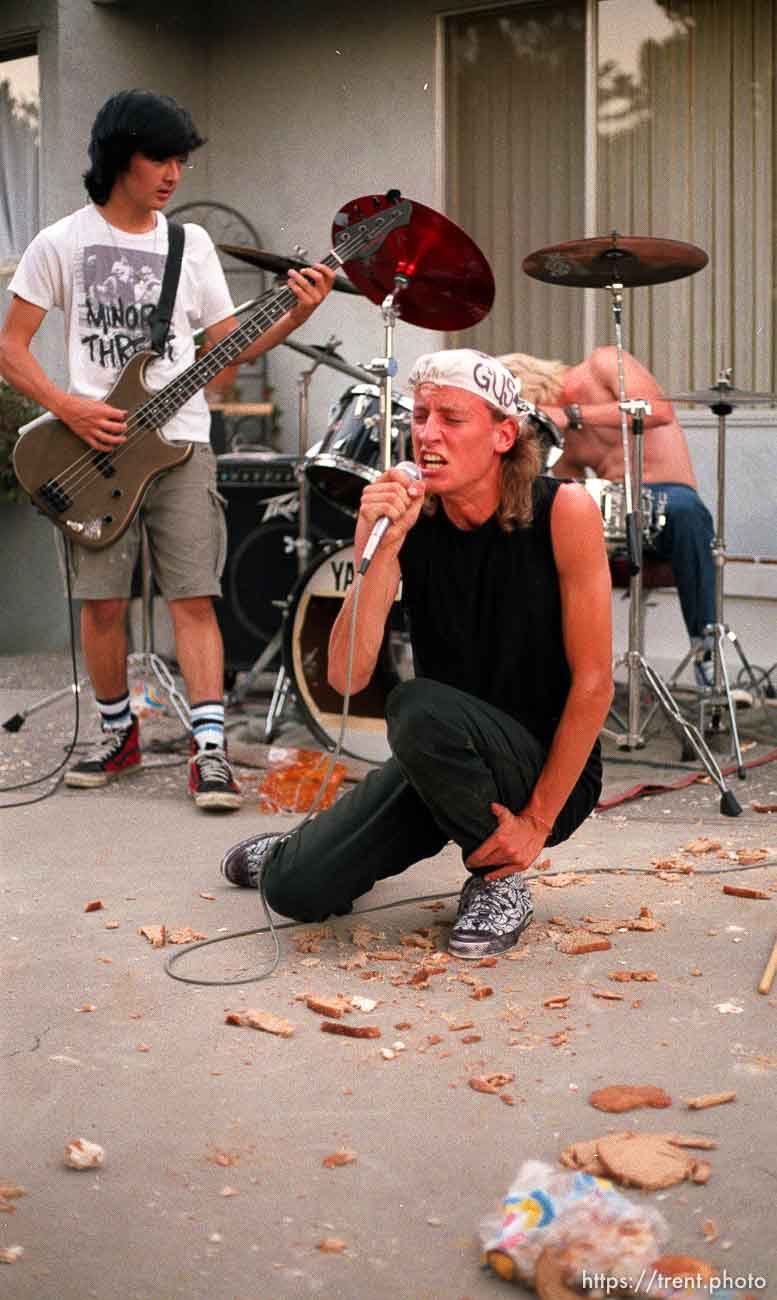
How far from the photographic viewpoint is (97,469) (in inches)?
205

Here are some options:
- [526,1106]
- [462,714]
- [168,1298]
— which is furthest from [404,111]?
[168,1298]

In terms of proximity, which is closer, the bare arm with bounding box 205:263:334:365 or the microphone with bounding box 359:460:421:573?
the microphone with bounding box 359:460:421:573

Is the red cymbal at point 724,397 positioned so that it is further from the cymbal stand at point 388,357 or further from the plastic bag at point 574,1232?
the plastic bag at point 574,1232

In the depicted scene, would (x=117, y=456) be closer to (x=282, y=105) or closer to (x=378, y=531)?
(x=378, y=531)

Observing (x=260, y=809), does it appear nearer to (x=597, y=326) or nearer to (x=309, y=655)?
(x=309, y=655)

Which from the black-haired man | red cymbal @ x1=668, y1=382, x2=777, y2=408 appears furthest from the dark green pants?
red cymbal @ x1=668, y1=382, x2=777, y2=408

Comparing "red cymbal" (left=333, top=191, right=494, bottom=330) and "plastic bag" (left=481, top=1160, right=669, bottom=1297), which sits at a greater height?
"red cymbal" (left=333, top=191, right=494, bottom=330)

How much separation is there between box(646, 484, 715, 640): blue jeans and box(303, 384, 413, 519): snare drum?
49.9 inches

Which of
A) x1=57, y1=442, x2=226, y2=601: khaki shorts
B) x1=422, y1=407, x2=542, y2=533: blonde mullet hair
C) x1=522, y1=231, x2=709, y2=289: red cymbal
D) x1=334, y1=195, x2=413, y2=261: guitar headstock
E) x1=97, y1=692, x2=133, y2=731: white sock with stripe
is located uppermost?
x1=334, y1=195, x2=413, y2=261: guitar headstock

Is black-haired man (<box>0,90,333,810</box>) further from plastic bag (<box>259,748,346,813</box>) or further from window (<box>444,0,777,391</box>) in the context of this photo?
window (<box>444,0,777,391</box>)

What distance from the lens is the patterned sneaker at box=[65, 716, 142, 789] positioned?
5484 mm

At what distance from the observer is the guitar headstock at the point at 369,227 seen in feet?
16.5

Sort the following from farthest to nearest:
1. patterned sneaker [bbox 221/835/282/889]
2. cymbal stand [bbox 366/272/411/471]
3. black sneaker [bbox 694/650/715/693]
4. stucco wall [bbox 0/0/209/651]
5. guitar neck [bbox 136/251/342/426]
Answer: stucco wall [bbox 0/0/209/651] < black sneaker [bbox 694/650/715/693] < guitar neck [bbox 136/251/342/426] < cymbal stand [bbox 366/272/411/471] < patterned sneaker [bbox 221/835/282/889]

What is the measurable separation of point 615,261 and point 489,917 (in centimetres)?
291
